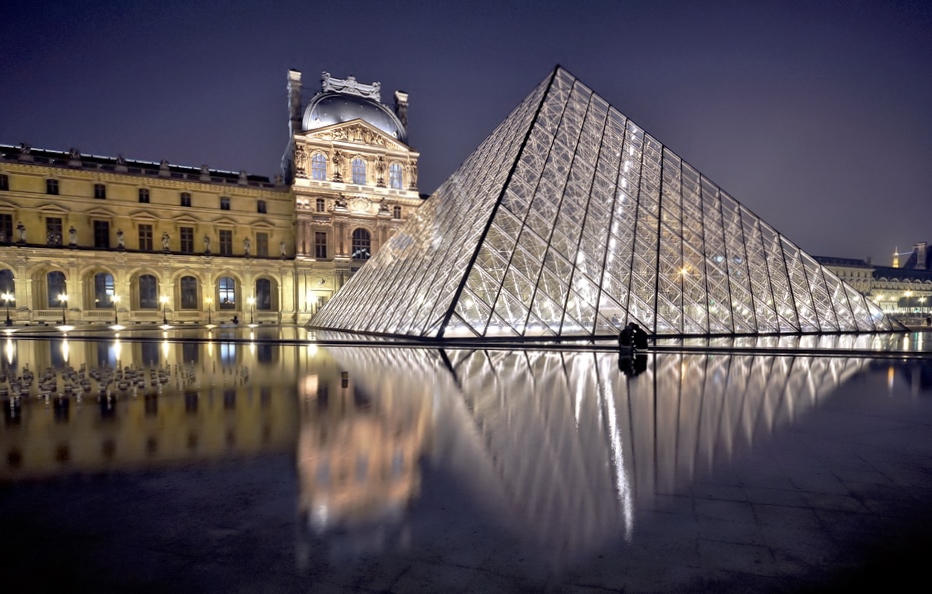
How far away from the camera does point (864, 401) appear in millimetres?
7004

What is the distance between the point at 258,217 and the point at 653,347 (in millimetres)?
37000

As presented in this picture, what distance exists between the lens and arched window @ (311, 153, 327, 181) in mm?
40375

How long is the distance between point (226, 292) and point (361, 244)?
39.2ft

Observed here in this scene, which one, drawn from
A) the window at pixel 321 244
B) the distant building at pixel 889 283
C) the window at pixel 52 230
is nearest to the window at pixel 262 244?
the window at pixel 321 244

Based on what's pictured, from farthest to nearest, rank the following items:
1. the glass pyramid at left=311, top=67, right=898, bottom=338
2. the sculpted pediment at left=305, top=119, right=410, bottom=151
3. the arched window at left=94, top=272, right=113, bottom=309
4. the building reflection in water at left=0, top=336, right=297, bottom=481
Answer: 1. the sculpted pediment at left=305, top=119, right=410, bottom=151
2. the arched window at left=94, top=272, right=113, bottom=309
3. the glass pyramid at left=311, top=67, right=898, bottom=338
4. the building reflection in water at left=0, top=336, right=297, bottom=481

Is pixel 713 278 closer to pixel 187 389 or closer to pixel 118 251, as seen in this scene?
pixel 187 389

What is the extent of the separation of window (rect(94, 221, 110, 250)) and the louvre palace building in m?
0.12

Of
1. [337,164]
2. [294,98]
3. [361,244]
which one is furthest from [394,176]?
[294,98]

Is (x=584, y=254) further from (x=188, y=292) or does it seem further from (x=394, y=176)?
(x=188, y=292)

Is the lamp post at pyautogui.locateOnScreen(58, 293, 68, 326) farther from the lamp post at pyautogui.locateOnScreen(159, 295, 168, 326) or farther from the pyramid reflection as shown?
the pyramid reflection

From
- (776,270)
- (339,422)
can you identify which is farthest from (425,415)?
(776,270)

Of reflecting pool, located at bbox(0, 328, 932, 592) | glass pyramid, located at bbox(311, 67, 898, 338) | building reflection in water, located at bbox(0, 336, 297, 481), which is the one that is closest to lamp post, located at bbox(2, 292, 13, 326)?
glass pyramid, located at bbox(311, 67, 898, 338)

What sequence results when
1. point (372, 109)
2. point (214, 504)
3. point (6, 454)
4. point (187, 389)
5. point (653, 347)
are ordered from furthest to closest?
point (372, 109) < point (653, 347) < point (187, 389) < point (6, 454) < point (214, 504)

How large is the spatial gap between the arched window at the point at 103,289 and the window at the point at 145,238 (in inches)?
124
